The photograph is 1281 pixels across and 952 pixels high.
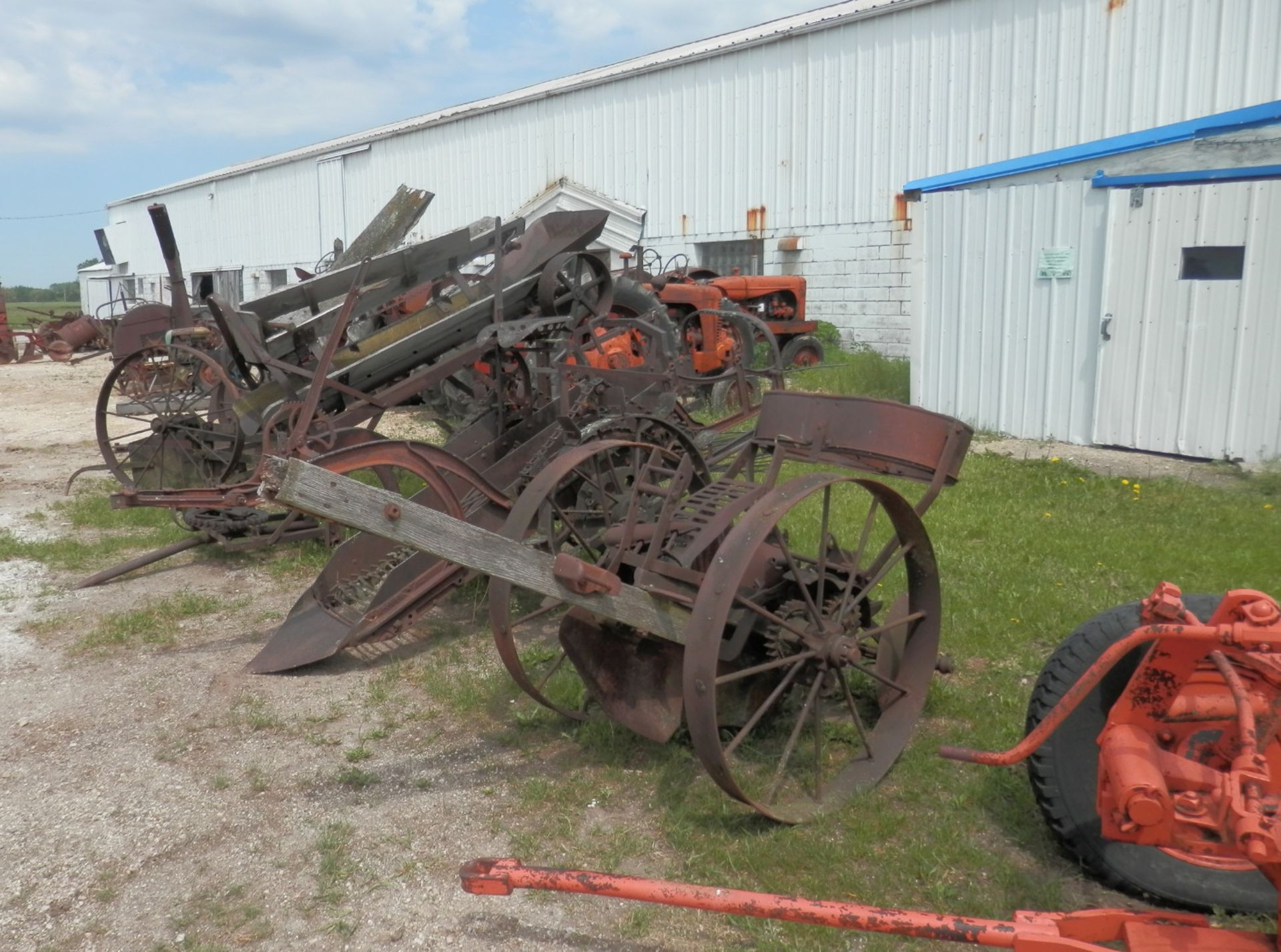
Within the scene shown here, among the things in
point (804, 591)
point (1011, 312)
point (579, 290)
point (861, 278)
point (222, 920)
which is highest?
point (861, 278)

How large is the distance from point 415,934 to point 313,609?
260cm

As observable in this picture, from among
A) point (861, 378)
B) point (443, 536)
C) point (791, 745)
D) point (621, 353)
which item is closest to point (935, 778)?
point (791, 745)

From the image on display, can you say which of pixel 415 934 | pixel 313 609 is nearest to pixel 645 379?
pixel 313 609

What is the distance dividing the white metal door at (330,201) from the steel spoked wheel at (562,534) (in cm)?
2065

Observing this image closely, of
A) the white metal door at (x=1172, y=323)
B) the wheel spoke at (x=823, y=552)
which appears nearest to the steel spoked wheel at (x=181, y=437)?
the wheel spoke at (x=823, y=552)

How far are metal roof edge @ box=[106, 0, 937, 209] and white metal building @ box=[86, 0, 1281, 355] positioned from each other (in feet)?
0.14

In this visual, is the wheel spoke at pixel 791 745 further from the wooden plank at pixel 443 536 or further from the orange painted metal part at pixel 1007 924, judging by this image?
the orange painted metal part at pixel 1007 924

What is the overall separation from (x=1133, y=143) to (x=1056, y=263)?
3.56 feet

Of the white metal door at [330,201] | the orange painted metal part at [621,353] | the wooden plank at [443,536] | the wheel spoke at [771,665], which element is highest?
the white metal door at [330,201]

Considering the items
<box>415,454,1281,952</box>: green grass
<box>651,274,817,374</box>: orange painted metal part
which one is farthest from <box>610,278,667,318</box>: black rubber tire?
<box>415,454,1281,952</box>: green grass

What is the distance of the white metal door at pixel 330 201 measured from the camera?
79.6ft

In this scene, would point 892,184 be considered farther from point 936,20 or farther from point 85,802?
point 85,802

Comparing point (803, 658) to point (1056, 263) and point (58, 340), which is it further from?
point (58, 340)

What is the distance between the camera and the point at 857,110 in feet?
45.1
